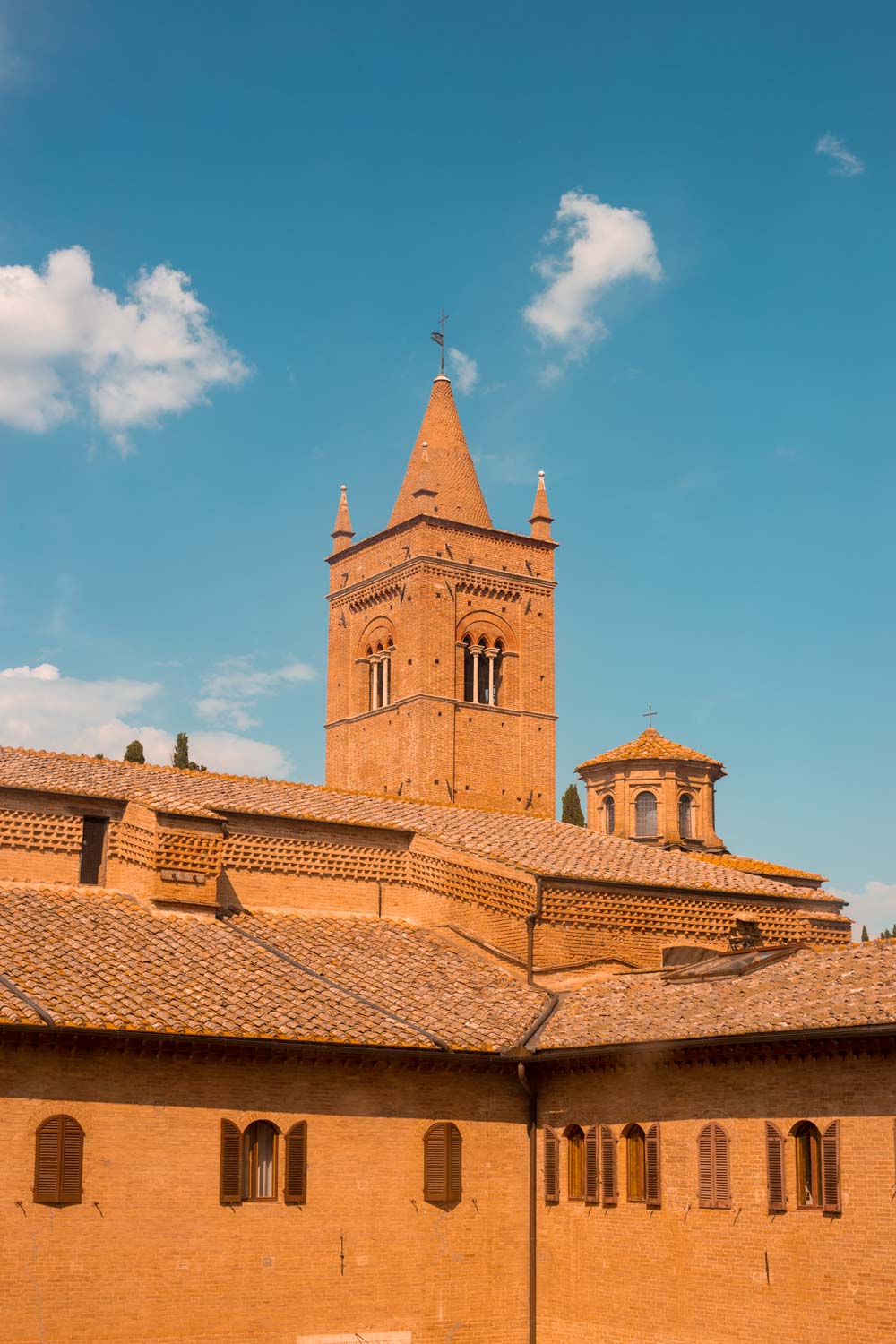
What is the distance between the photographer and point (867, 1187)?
1692 centimetres

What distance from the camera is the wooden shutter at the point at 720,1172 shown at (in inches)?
731

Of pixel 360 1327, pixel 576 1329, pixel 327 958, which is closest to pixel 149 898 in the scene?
pixel 327 958

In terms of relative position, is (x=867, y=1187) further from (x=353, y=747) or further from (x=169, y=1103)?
(x=353, y=747)

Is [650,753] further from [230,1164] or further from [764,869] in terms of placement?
[230,1164]

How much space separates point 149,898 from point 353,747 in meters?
31.9

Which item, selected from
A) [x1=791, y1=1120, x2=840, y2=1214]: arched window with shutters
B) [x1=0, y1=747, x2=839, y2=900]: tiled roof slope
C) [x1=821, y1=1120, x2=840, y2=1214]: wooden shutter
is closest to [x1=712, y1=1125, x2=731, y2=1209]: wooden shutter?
[x1=791, y1=1120, x2=840, y2=1214]: arched window with shutters

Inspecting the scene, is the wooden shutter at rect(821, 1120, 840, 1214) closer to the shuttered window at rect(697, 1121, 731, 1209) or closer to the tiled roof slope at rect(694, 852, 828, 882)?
the shuttered window at rect(697, 1121, 731, 1209)

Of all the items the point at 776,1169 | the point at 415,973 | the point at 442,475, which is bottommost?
the point at 776,1169

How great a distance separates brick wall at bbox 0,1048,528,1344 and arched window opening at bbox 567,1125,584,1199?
2.62ft

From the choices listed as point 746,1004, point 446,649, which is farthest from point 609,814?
point 746,1004

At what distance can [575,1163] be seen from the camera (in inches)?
831

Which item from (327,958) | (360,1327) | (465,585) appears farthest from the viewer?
(465,585)

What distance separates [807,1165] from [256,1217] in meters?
6.48

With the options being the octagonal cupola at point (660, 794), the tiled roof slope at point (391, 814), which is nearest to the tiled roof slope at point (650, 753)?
the octagonal cupola at point (660, 794)
